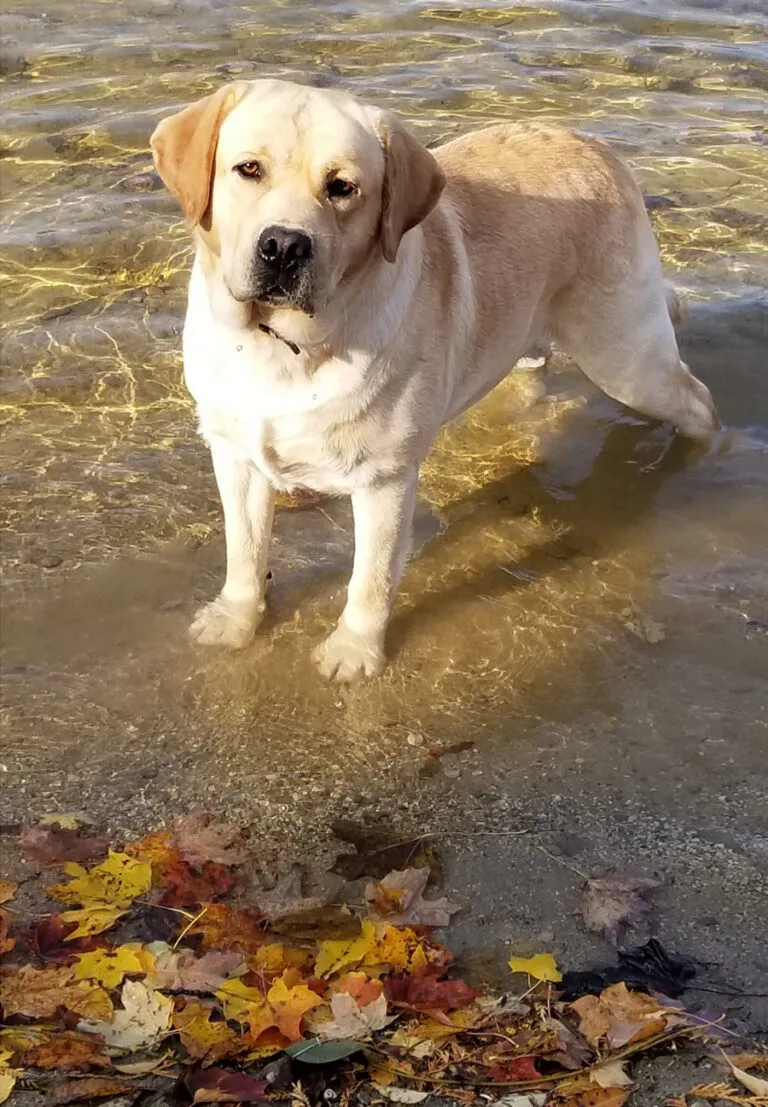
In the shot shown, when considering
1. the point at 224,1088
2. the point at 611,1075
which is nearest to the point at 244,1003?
the point at 224,1088

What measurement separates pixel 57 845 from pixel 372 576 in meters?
1.32

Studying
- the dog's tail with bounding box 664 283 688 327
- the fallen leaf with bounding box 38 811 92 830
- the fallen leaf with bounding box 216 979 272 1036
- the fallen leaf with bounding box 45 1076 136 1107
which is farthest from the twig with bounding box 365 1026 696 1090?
the dog's tail with bounding box 664 283 688 327

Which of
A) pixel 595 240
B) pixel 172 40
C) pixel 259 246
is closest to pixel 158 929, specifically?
pixel 259 246

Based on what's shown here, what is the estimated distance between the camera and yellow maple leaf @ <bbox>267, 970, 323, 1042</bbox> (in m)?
2.35

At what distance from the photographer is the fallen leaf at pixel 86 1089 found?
2170 millimetres

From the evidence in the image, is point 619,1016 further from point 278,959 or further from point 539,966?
point 278,959

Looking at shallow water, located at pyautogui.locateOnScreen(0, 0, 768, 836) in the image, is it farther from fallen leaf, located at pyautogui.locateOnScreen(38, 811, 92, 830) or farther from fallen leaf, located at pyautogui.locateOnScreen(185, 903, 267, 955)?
fallen leaf, located at pyautogui.locateOnScreen(185, 903, 267, 955)

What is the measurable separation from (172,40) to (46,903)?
897 cm

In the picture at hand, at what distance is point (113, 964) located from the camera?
98.8 inches

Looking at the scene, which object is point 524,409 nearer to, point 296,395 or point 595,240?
point 595,240

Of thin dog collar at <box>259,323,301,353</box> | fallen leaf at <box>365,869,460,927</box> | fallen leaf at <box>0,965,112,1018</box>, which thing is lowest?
fallen leaf at <box>365,869,460,927</box>

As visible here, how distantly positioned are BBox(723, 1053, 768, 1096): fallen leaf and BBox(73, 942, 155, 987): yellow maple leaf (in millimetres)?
1298

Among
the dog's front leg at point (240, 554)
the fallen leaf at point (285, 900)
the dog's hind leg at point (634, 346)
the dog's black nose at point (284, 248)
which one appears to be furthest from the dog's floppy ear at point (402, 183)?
the fallen leaf at point (285, 900)

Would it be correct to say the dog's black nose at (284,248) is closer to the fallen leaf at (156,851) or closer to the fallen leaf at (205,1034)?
the fallen leaf at (156,851)
